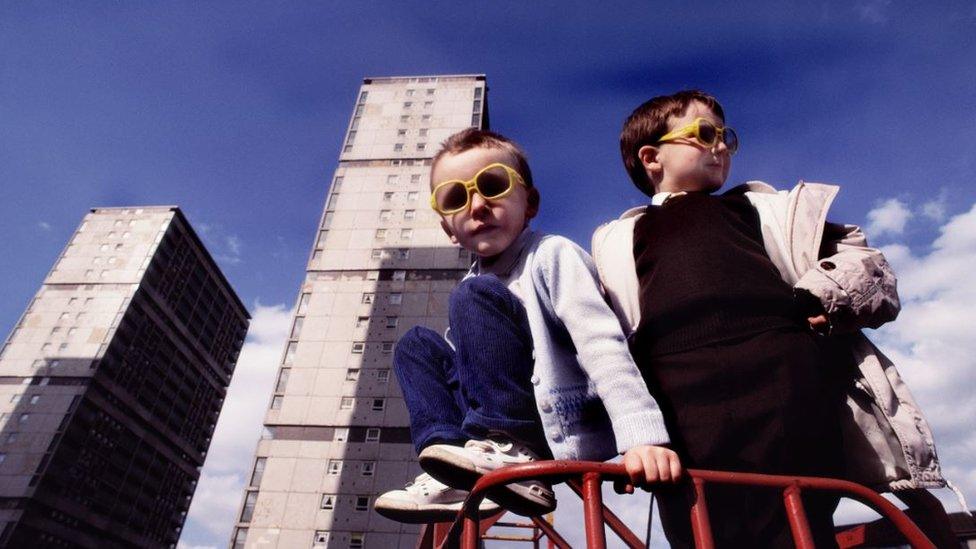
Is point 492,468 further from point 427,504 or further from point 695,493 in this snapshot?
point 695,493

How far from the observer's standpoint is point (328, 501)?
22500 millimetres

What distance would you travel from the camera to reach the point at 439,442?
4.52 feet

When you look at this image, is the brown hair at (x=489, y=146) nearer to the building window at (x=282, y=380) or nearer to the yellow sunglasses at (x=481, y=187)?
the yellow sunglasses at (x=481, y=187)

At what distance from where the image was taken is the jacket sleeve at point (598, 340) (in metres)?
1.14

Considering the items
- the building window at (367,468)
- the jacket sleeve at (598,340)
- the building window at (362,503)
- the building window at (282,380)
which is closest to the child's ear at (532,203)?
the jacket sleeve at (598,340)

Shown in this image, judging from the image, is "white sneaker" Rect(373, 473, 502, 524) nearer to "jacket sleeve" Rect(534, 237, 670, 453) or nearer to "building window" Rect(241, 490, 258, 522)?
"jacket sleeve" Rect(534, 237, 670, 453)

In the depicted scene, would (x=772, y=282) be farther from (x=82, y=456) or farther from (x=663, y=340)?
(x=82, y=456)

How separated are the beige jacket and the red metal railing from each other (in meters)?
0.16

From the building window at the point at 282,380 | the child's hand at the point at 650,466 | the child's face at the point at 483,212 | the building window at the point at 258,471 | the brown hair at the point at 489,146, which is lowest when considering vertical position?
the child's hand at the point at 650,466

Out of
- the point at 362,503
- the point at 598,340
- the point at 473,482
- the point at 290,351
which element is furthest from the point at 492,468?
the point at 290,351

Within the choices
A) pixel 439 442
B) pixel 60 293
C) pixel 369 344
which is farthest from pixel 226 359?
pixel 439 442

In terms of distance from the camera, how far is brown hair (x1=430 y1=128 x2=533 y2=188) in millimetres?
1784

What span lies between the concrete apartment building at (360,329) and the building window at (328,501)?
40 millimetres

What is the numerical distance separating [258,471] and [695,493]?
25.7 meters
